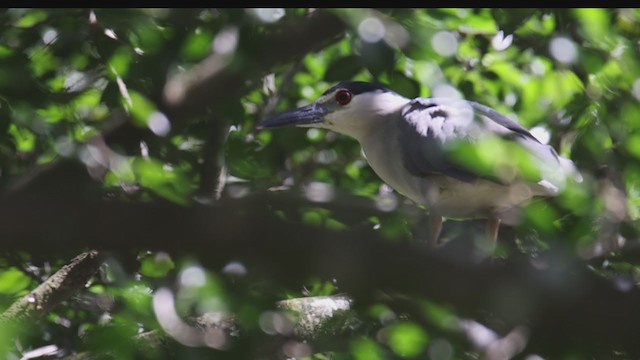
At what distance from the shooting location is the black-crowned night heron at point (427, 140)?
10.3 ft

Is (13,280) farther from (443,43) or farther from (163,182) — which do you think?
(443,43)

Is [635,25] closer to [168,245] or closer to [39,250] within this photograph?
[168,245]

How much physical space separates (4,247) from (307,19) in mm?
2148

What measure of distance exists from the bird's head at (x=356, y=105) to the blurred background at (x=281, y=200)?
0.19 metres

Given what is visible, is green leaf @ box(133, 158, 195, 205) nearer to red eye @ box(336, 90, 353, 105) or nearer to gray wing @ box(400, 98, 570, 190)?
gray wing @ box(400, 98, 570, 190)

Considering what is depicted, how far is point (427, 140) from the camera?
3350mm

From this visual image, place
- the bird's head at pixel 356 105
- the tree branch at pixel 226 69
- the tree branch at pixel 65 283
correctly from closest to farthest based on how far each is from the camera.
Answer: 1. the tree branch at pixel 65 283
2. the tree branch at pixel 226 69
3. the bird's head at pixel 356 105

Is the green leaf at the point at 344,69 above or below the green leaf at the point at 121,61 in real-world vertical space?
below

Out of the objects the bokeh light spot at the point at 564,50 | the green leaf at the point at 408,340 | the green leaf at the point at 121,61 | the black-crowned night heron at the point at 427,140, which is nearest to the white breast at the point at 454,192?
the black-crowned night heron at the point at 427,140

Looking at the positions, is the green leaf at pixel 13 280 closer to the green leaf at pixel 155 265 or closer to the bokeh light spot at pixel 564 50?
the green leaf at pixel 155 265

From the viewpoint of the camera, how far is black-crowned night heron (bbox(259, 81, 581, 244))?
3139 mm

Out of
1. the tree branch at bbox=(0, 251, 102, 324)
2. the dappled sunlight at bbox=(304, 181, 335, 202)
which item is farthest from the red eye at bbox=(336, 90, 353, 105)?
the tree branch at bbox=(0, 251, 102, 324)

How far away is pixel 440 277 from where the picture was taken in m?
Result: 1.75

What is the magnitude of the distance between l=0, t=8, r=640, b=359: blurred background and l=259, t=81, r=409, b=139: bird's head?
0.19m
